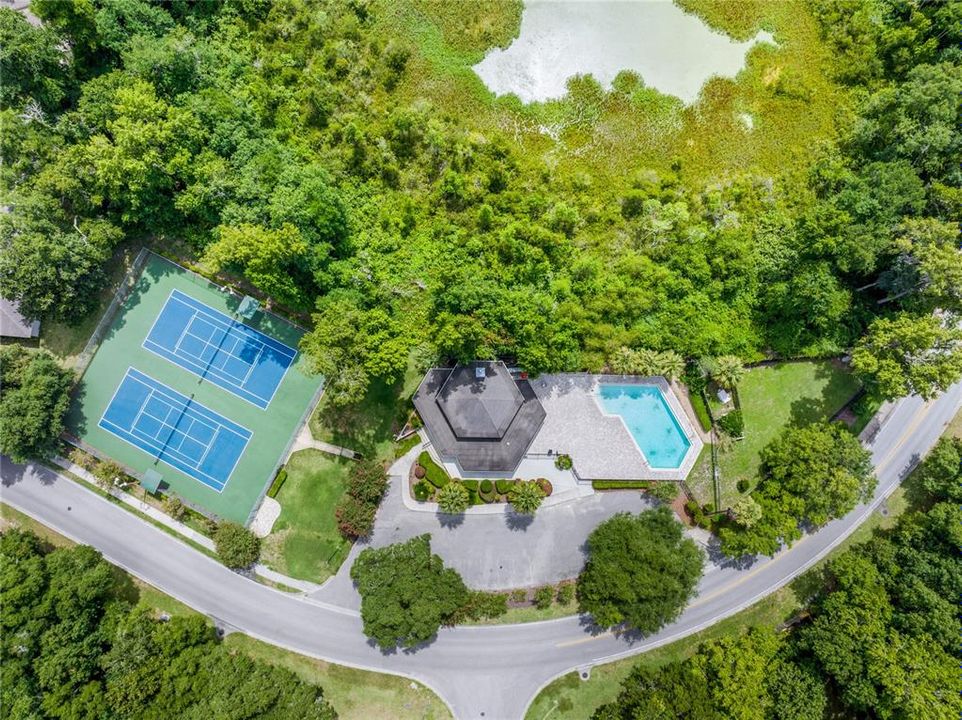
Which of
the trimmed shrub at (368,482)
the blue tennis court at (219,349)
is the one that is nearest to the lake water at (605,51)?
the blue tennis court at (219,349)

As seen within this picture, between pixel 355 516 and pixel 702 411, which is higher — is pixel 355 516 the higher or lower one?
the lower one

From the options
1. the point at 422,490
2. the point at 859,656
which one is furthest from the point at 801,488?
the point at 422,490

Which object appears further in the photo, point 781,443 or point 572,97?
point 572,97

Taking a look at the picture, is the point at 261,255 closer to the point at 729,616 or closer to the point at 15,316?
the point at 15,316

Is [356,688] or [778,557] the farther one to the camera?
[778,557]

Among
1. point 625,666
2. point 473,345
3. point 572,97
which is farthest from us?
point 572,97

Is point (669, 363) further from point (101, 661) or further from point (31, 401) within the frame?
point (31, 401)

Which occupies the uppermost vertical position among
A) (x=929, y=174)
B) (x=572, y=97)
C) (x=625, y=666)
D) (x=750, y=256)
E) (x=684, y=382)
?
(x=929, y=174)

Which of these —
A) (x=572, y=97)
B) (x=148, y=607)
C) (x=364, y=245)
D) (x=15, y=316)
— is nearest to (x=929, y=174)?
(x=572, y=97)
